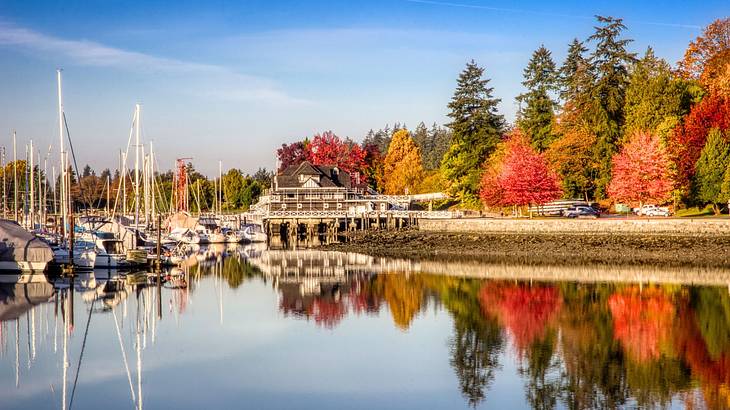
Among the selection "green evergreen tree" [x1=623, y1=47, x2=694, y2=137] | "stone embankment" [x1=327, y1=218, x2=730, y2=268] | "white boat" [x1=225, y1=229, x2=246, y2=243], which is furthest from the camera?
"white boat" [x1=225, y1=229, x2=246, y2=243]

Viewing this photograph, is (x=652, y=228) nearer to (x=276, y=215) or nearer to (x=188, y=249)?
(x=188, y=249)

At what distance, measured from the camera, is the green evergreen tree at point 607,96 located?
246ft

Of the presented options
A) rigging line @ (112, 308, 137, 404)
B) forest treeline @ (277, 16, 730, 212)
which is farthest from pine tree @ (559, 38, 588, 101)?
rigging line @ (112, 308, 137, 404)

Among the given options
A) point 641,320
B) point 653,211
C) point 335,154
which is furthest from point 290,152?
point 641,320

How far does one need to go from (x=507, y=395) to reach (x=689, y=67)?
7155 centimetres

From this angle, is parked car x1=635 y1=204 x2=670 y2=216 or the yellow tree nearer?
parked car x1=635 y1=204 x2=670 y2=216

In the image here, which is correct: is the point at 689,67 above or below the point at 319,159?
above

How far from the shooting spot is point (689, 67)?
8488 centimetres

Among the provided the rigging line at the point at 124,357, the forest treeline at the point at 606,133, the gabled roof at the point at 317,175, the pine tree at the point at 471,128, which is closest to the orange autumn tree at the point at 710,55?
the forest treeline at the point at 606,133

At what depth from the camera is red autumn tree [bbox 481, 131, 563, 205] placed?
71625mm

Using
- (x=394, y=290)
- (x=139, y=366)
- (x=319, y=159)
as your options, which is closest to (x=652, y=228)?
(x=394, y=290)

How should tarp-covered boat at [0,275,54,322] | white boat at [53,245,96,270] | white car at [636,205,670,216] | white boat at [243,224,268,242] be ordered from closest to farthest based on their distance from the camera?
tarp-covered boat at [0,275,54,322] < white boat at [53,245,96,270] < white car at [636,205,670,216] < white boat at [243,224,268,242]

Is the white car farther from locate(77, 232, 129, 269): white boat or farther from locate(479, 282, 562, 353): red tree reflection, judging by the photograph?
locate(77, 232, 129, 269): white boat

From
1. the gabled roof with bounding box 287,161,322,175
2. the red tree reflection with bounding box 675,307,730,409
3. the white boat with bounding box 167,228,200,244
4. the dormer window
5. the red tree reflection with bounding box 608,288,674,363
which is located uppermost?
the gabled roof with bounding box 287,161,322,175
